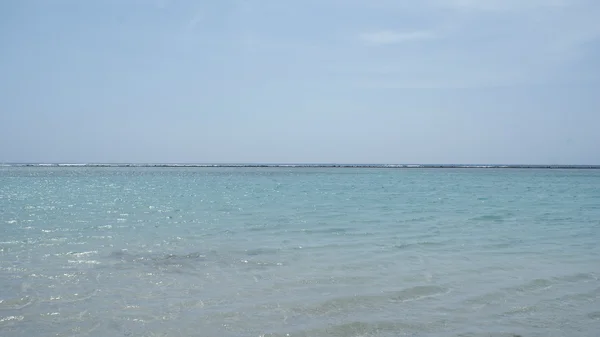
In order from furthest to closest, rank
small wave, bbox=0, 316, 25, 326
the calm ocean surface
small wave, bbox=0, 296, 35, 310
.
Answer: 1. small wave, bbox=0, 296, 35, 310
2. the calm ocean surface
3. small wave, bbox=0, 316, 25, 326

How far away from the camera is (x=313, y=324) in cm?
611

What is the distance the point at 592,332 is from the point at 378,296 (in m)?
2.70

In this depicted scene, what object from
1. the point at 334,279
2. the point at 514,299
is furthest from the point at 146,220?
the point at 514,299

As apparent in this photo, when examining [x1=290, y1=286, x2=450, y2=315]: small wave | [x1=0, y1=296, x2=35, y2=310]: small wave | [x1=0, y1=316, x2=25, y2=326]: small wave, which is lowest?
[x1=0, y1=316, x2=25, y2=326]: small wave

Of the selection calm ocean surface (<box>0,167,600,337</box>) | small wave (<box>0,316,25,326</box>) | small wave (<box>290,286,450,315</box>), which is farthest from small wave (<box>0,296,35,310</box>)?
small wave (<box>290,286,450,315</box>)

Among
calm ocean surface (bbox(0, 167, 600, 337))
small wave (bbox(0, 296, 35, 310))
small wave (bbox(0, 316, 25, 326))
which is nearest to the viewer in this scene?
small wave (bbox(0, 316, 25, 326))

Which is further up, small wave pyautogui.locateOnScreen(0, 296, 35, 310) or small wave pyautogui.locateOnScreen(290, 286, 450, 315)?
small wave pyautogui.locateOnScreen(290, 286, 450, 315)

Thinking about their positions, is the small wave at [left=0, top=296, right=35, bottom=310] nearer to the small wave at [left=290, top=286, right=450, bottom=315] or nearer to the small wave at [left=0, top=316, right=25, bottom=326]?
the small wave at [left=0, top=316, right=25, bottom=326]

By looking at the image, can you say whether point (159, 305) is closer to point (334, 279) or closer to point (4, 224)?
point (334, 279)

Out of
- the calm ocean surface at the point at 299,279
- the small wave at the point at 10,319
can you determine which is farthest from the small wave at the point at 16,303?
the small wave at the point at 10,319

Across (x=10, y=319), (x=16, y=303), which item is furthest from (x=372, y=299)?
(x=16, y=303)

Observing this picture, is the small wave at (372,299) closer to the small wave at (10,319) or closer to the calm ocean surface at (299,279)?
the calm ocean surface at (299,279)

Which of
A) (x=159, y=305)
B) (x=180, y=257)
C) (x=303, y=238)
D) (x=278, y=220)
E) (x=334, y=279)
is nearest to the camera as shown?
(x=159, y=305)

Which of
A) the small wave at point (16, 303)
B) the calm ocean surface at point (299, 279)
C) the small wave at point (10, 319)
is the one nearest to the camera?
the small wave at point (10, 319)
